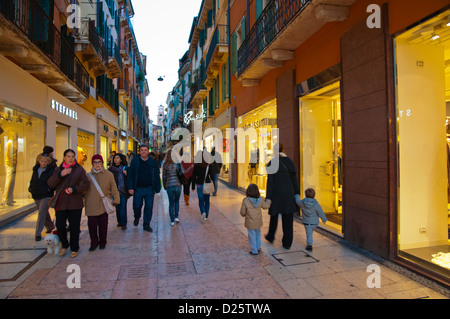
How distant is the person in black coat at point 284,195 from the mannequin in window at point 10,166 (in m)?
6.93

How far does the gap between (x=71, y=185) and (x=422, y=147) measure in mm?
5541

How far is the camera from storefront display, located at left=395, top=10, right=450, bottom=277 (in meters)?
4.36

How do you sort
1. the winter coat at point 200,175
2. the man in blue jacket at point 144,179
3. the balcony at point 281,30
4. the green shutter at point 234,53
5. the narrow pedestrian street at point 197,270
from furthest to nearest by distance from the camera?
the green shutter at point 234,53
the winter coat at point 200,175
the man in blue jacket at point 144,179
the balcony at point 281,30
the narrow pedestrian street at point 197,270

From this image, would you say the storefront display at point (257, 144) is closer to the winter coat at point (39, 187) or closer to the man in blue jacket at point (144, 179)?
the man in blue jacket at point (144, 179)

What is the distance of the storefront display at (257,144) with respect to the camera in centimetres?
1011

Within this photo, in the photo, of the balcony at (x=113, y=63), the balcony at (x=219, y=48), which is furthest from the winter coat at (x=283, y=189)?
the balcony at (x=113, y=63)

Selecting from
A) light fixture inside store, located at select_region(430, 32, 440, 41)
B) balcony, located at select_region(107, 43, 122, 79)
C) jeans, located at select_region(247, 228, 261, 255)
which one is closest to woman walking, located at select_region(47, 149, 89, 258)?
jeans, located at select_region(247, 228, 261, 255)

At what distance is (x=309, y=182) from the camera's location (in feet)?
24.5

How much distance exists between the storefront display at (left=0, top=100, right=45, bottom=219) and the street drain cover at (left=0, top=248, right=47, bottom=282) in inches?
113

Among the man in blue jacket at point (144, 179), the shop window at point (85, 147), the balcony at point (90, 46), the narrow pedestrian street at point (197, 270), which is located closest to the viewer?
the narrow pedestrian street at point (197, 270)

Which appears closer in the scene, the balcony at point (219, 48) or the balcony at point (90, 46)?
the balcony at point (90, 46)

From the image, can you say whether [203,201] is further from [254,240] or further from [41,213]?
[41,213]

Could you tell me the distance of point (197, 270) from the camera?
4.20 m

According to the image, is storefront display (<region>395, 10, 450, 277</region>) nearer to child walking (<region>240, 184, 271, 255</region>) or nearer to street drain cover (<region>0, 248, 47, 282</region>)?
child walking (<region>240, 184, 271, 255</region>)
